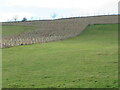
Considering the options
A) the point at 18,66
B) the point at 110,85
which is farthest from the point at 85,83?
the point at 18,66

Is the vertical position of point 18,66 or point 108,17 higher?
point 108,17

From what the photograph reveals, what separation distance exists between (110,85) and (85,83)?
110cm

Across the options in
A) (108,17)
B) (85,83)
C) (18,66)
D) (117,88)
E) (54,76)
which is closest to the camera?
(117,88)

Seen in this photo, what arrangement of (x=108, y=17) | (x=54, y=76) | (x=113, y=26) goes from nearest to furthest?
(x=54, y=76), (x=113, y=26), (x=108, y=17)

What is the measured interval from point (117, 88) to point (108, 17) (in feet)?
195

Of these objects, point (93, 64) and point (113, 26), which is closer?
point (93, 64)

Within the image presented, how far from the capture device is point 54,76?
462 inches

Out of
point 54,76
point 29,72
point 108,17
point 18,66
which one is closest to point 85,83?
point 54,76

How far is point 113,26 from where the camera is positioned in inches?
2208

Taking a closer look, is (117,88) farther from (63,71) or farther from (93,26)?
(93,26)

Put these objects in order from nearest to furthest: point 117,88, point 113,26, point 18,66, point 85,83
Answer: point 117,88 < point 85,83 < point 18,66 < point 113,26

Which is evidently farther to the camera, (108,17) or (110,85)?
(108,17)

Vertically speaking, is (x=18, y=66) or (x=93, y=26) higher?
(x=93, y=26)

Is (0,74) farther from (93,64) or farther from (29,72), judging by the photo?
(93,64)
